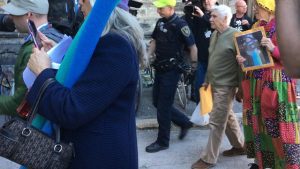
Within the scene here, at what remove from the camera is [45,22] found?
9.37 ft

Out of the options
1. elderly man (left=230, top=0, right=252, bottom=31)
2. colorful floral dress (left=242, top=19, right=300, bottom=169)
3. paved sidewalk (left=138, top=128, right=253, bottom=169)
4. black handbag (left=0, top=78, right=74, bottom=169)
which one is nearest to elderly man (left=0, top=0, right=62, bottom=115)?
black handbag (left=0, top=78, right=74, bottom=169)

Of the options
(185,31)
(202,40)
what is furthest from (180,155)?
(202,40)

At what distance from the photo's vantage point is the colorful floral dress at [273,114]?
3934 mm

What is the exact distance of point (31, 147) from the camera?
1935 millimetres

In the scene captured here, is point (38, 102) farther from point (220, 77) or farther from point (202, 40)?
point (202, 40)

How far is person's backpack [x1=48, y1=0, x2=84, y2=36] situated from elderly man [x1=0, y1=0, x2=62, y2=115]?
1111mm

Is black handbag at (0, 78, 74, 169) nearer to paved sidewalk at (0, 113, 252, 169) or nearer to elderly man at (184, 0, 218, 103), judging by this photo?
paved sidewalk at (0, 113, 252, 169)

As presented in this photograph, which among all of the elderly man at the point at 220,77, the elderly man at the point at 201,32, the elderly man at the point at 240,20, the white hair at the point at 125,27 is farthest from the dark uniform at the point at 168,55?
the white hair at the point at 125,27

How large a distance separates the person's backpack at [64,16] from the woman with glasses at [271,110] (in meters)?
1.51

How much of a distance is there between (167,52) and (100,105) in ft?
11.4

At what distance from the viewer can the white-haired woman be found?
6.30 ft

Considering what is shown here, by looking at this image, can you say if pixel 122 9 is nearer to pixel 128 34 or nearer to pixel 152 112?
pixel 128 34

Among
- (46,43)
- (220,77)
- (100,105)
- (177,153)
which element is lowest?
(177,153)

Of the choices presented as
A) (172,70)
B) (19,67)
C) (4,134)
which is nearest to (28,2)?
(19,67)
